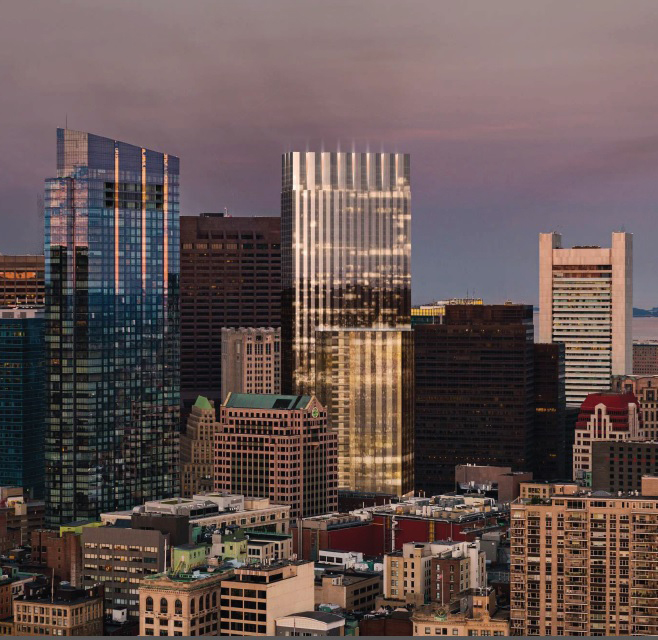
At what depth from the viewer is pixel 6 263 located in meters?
83.5

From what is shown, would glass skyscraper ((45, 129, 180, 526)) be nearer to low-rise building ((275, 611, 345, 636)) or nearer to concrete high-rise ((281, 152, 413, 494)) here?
concrete high-rise ((281, 152, 413, 494))

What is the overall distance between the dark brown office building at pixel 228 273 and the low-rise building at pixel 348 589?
54.2 meters

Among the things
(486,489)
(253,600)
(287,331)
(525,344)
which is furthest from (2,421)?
(253,600)

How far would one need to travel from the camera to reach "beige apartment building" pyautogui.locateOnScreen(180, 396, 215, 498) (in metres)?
67.8

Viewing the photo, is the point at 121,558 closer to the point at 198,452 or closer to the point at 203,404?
the point at 198,452

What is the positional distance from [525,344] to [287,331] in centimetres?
1283

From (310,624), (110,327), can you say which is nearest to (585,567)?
(310,624)

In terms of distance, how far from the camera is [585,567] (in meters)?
40.2

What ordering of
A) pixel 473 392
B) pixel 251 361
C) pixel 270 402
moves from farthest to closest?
pixel 251 361, pixel 473 392, pixel 270 402

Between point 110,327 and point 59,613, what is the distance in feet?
79.3

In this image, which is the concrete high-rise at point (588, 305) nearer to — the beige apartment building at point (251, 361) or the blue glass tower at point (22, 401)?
the beige apartment building at point (251, 361)

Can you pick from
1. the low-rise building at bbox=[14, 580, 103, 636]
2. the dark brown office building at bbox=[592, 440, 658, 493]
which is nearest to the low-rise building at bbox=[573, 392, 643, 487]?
the dark brown office building at bbox=[592, 440, 658, 493]

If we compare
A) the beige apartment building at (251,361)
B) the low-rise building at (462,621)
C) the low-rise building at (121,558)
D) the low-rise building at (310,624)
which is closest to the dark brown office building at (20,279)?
the beige apartment building at (251,361)

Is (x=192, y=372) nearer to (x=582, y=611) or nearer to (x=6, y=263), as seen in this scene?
(x=6, y=263)
